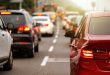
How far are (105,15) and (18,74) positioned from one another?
4.44m

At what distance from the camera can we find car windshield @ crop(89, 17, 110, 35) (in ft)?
30.0

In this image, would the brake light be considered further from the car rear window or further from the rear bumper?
the car rear window

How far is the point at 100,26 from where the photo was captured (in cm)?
934

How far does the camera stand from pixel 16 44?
1784 centimetres

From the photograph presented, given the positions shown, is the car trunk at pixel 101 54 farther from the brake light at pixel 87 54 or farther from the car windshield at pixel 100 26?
the car windshield at pixel 100 26

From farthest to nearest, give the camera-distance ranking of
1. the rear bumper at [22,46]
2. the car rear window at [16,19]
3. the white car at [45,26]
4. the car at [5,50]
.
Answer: the white car at [45,26], the car rear window at [16,19], the rear bumper at [22,46], the car at [5,50]

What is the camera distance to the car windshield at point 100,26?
9.13 metres

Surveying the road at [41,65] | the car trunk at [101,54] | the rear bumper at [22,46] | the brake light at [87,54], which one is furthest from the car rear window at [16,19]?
the car trunk at [101,54]

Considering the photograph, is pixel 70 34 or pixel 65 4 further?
pixel 65 4

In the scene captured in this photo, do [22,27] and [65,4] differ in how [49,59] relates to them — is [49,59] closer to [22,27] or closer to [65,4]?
[22,27]

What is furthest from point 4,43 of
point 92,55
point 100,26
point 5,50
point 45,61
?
point 92,55

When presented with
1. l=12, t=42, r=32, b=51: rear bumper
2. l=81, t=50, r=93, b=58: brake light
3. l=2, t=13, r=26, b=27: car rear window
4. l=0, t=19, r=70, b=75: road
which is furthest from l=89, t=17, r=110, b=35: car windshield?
l=2, t=13, r=26, b=27: car rear window

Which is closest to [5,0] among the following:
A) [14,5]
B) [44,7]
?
[14,5]

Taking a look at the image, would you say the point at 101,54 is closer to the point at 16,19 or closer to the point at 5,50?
the point at 5,50
